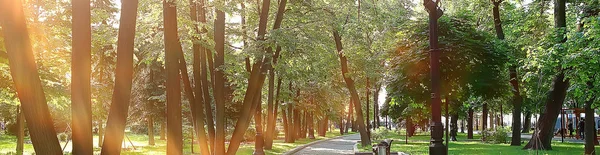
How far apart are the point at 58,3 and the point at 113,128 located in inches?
242

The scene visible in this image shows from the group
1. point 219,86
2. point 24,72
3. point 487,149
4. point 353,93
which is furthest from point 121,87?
point 353,93

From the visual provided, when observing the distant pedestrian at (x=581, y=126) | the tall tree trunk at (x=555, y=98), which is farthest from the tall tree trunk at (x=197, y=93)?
the distant pedestrian at (x=581, y=126)

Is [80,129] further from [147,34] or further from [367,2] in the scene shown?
[367,2]

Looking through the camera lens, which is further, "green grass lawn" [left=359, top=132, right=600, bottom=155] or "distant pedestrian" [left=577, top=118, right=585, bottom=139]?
"distant pedestrian" [left=577, top=118, right=585, bottom=139]

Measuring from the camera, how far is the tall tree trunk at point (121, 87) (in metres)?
7.95

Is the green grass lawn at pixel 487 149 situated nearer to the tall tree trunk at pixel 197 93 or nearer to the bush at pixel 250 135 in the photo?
the tall tree trunk at pixel 197 93

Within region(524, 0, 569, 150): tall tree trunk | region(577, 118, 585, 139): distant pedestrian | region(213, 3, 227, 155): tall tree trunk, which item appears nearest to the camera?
region(213, 3, 227, 155): tall tree trunk

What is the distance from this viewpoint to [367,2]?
2219 centimetres

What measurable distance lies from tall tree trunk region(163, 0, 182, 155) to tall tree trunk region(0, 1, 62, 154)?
4499 millimetres

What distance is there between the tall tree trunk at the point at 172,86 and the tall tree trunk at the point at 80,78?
3779 mm

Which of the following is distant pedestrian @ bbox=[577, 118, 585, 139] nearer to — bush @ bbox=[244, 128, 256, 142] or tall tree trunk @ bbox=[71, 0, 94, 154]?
bush @ bbox=[244, 128, 256, 142]

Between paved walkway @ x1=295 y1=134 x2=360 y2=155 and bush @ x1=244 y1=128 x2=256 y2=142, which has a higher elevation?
bush @ x1=244 y1=128 x2=256 y2=142

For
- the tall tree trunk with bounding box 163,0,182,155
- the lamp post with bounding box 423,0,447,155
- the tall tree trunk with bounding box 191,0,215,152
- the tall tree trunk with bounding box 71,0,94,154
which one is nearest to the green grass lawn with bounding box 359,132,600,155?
the lamp post with bounding box 423,0,447,155

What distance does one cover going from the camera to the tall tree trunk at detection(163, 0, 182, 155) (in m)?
11.3
